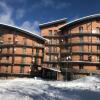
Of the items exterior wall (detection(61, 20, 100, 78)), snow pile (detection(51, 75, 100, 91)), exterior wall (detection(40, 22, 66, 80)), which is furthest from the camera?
exterior wall (detection(40, 22, 66, 80))

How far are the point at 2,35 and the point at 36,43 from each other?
977cm

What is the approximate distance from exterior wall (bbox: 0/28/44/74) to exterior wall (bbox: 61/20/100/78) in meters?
8.15

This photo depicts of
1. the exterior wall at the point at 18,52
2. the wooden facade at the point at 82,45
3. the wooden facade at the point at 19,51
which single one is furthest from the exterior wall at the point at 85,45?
the exterior wall at the point at 18,52

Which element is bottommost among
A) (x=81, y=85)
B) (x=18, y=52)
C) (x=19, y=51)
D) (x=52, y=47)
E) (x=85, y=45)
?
(x=81, y=85)

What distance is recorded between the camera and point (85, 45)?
64562mm

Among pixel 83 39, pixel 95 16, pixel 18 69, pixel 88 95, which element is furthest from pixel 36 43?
pixel 88 95

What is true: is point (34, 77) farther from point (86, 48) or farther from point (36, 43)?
point (86, 48)

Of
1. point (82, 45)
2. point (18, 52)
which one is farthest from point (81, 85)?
point (18, 52)

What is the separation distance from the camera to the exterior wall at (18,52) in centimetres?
6606

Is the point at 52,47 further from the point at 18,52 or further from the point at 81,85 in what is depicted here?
the point at 81,85

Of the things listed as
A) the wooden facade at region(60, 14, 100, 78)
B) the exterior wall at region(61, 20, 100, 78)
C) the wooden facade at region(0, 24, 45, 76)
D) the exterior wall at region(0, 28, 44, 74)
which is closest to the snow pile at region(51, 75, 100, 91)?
the wooden facade at region(60, 14, 100, 78)

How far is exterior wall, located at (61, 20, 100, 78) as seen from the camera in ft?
208

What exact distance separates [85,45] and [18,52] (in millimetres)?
18009

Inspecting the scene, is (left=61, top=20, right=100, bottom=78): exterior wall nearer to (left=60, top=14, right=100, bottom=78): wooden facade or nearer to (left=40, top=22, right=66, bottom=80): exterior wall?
(left=60, top=14, right=100, bottom=78): wooden facade
